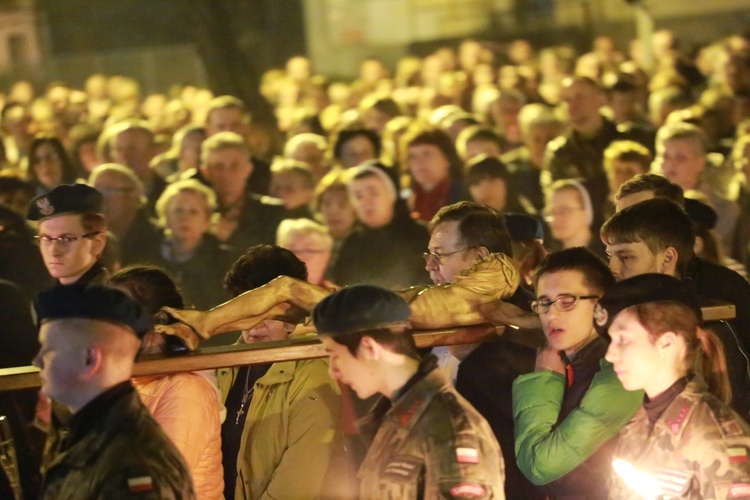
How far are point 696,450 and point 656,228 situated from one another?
4.01 ft

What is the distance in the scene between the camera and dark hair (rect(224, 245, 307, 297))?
4.82 m

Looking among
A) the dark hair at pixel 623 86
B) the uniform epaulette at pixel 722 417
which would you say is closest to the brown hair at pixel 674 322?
the uniform epaulette at pixel 722 417

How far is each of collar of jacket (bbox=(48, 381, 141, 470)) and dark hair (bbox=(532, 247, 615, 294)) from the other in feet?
4.83

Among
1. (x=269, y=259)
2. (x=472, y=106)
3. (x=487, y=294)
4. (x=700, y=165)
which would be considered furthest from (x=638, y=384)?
(x=472, y=106)

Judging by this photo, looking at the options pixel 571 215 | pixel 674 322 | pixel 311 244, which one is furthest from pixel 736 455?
pixel 571 215

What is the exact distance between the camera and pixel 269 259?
191 inches

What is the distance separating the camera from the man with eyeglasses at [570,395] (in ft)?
13.3

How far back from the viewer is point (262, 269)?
15.9 feet

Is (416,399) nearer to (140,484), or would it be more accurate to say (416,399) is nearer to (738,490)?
(140,484)

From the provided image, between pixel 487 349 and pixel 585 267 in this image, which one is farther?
pixel 487 349

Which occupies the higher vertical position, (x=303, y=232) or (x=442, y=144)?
(x=442, y=144)

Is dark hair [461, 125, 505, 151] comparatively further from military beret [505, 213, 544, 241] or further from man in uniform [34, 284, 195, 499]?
man in uniform [34, 284, 195, 499]

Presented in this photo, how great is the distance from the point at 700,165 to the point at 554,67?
7.30 metres

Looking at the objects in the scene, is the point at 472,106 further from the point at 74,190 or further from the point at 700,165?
the point at 74,190
